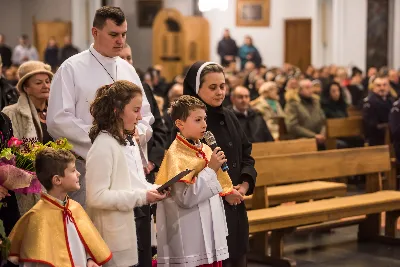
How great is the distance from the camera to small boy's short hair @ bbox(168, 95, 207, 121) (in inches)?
185

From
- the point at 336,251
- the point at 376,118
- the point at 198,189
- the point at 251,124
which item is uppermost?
the point at 198,189

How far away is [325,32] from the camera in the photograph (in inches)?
1006

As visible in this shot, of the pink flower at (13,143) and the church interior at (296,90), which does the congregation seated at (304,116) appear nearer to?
the church interior at (296,90)

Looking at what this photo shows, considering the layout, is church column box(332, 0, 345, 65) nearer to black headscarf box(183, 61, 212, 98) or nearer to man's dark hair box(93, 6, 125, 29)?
black headscarf box(183, 61, 212, 98)

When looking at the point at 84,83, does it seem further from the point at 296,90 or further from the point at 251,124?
the point at 296,90

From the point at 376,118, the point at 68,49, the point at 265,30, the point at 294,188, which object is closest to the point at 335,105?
the point at 376,118

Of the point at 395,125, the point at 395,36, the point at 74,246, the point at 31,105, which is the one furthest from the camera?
the point at 395,36

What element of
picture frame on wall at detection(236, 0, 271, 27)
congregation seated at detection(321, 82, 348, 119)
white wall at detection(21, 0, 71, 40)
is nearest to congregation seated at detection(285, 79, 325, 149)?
congregation seated at detection(321, 82, 348, 119)

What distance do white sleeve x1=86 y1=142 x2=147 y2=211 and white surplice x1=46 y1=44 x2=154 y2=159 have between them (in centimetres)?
35

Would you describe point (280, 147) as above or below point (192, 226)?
below

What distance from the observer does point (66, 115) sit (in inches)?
185

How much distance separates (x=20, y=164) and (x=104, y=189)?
462 mm

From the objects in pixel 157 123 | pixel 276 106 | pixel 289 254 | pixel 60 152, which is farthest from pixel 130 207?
pixel 276 106

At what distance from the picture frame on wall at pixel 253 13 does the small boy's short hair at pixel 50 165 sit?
2273 cm
